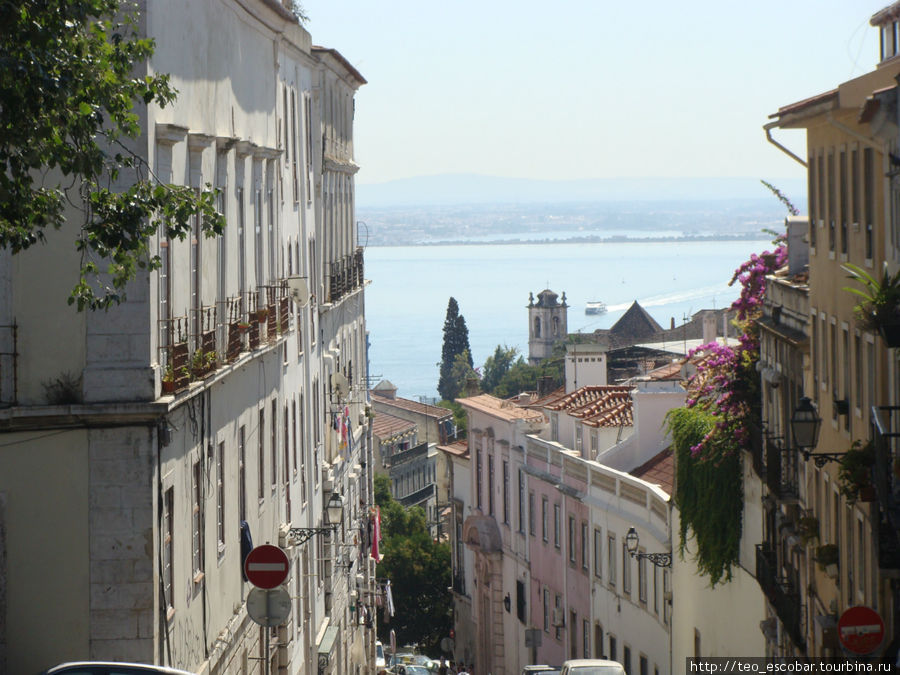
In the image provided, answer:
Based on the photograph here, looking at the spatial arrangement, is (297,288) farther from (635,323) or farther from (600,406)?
(635,323)

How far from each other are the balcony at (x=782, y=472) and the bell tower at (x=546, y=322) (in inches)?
5789

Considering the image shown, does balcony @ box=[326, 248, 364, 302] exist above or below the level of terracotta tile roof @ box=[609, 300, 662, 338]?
above

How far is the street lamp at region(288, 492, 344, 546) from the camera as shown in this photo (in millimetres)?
25453

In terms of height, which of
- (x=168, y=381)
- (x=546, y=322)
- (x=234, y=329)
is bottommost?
(x=546, y=322)

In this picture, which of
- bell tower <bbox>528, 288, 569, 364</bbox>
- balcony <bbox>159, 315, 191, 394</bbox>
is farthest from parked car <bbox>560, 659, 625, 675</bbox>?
bell tower <bbox>528, 288, 569, 364</bbox>

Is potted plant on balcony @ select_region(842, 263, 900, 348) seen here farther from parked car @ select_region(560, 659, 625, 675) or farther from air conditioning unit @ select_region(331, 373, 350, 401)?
air conditioning unit @ select_region(331, 373, 350, 401)

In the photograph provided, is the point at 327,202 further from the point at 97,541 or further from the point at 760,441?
the point at 97,541

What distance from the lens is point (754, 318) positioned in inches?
1107

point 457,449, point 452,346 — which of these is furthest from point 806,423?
point 452,346

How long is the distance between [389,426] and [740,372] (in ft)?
314

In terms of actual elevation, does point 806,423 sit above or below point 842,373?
below

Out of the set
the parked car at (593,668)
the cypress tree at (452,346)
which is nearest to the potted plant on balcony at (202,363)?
the parked car at (593,668)

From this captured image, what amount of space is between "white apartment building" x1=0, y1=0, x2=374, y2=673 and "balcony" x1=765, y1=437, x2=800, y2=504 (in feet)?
26.3

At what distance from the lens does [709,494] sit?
29.1m
